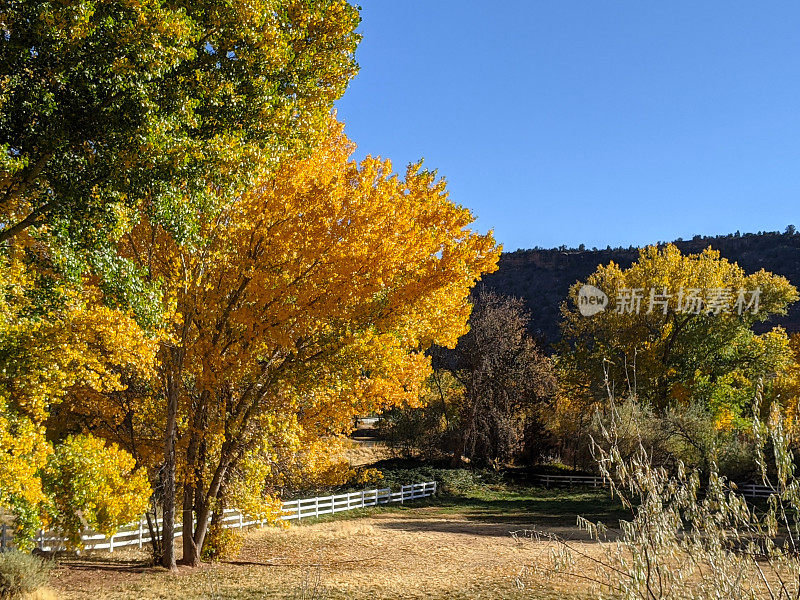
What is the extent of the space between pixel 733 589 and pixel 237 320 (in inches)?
368

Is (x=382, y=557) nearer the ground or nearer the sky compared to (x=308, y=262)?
nearer the ground

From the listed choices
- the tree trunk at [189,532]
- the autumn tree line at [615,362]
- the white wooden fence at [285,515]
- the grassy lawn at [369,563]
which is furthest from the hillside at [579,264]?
the tree trunk at [189,532]

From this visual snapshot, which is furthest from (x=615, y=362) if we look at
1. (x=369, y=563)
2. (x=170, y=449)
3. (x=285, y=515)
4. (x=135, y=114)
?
(x=135, y=114)

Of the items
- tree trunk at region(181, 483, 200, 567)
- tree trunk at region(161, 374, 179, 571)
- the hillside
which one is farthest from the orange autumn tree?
the hillside

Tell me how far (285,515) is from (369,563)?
3994 millimetres

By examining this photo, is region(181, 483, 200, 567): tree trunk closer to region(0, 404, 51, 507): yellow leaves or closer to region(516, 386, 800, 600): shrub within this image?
region(0, 404, 51, 507): yellow leaves

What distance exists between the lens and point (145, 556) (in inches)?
588

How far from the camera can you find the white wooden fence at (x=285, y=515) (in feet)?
48.0

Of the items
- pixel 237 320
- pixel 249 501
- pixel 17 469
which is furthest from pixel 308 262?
pixel 17 469

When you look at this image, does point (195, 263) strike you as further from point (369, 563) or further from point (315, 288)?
point (369, 563)

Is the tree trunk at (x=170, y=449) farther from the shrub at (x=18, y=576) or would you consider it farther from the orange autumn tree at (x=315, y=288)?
the shrub at (x=18, y=576)

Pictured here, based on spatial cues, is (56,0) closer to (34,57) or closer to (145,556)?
(34,57)

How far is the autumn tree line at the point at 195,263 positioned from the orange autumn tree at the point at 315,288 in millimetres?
46

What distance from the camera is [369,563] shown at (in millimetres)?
14945
